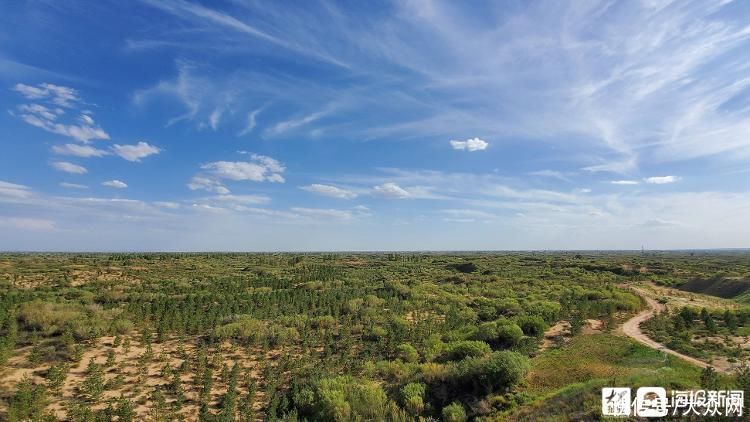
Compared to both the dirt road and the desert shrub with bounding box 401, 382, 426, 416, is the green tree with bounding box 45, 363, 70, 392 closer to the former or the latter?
the desert shrub with bounding box 401, 382, 426, 416

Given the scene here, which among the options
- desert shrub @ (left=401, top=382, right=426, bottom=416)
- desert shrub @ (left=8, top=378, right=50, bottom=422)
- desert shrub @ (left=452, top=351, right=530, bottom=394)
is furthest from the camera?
desert shrub @ (left=452, top=351, right=530, bottom=394)

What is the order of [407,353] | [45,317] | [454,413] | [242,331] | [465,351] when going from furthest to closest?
1. [242,331]
2. [45,317]
3. [407,353]
4. [465,351]
5. [454,413]

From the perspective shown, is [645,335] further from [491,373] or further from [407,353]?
[407,353]

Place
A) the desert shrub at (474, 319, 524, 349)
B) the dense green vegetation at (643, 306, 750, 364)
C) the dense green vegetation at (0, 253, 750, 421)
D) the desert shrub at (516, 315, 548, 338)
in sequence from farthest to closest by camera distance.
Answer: the desert shrub at (516, 315, 548, 338), the desert shrub at (474, 319, 524, 349), the dense green vegetation at (643, 306, 750, 364), the dense green vegetation at (0, 253, 750, 421)

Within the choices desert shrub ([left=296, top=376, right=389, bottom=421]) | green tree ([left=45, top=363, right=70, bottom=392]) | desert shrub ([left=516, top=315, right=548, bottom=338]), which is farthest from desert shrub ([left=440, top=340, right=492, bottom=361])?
green tree ([left=45, top=363, right=70, bottom=392])

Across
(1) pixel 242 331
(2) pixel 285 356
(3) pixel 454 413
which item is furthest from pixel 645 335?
(1) pixel 242 331

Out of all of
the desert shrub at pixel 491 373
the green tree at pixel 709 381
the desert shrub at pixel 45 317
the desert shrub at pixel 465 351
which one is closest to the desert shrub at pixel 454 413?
the desert shrub at pixel 491 373

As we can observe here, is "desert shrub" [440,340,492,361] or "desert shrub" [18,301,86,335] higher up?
"desert shrub" [18,301,86,335]

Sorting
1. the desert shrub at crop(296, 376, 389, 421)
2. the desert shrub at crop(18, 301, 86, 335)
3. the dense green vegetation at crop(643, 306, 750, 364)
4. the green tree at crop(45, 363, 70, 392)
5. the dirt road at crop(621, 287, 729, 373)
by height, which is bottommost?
the desert shrub at crop(296, 376, 389, 421)

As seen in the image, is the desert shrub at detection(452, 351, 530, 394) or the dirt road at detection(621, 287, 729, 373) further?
the dirt road at detection(621, 287, 729, 373)
